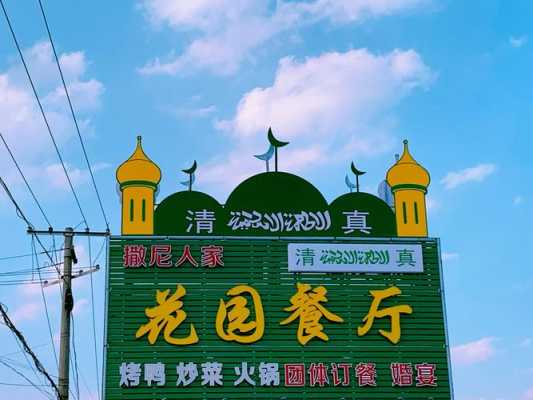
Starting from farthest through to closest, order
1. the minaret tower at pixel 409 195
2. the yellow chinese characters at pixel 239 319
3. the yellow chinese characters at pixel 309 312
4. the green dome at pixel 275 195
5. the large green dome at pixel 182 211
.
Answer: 1. the minaret tower at pixel 409 195
2. the green dome at pixel 275 195
3. the large green dome at pixel 182 211
4. the yellow chinese characters at pixel 309 312
5. the yellow chinese characters at pixel 239 319

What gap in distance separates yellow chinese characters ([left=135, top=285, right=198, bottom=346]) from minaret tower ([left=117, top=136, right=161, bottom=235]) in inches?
52.6

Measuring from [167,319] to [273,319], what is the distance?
2012mm

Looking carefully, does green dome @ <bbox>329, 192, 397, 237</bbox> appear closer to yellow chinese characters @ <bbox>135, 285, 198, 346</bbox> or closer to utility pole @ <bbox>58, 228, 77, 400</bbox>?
yellow chinese characters @ <bbox>135, 285, 198, 346</bbox>

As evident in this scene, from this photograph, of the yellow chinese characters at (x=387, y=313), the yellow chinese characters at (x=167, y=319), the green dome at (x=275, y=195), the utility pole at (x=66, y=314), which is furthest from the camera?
the green dome at (x=275, y=195)

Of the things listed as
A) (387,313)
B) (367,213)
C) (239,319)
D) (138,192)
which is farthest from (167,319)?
(367,213)

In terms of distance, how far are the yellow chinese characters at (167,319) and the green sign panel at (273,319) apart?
0.02 metres

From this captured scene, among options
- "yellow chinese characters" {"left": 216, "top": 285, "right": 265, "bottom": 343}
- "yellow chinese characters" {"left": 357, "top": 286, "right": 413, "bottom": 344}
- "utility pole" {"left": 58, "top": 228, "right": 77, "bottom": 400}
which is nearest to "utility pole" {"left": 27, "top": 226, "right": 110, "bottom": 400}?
"utility pole" {"left": 58, "top": 228, "right": 77, "bottom": 400}

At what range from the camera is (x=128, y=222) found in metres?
18.7

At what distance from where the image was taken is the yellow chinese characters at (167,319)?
18094 mm

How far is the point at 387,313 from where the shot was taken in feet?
61.4

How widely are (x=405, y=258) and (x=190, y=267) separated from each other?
4.24m

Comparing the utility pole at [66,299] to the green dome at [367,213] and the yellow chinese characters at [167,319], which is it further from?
the green dome at [367,213]

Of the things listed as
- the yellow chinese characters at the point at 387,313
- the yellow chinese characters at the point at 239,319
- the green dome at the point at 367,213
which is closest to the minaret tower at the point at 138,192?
the yellow chinese characters at the point at 239,319

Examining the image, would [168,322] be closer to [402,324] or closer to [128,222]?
[128,222]
